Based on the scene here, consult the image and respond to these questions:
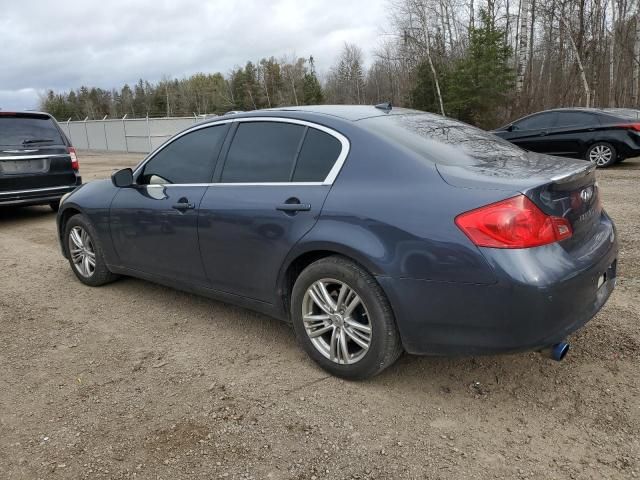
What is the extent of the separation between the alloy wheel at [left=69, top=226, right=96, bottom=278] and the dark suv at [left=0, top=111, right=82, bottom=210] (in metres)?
3.68

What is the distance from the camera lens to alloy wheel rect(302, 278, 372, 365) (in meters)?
3.00

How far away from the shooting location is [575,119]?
1180 centimetres

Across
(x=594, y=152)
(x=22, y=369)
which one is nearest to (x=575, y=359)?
(x=22, y=369)

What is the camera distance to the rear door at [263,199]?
10.4ft

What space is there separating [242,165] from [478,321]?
1916 millimetres

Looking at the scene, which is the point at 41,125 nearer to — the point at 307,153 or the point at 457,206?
the point at 307,153

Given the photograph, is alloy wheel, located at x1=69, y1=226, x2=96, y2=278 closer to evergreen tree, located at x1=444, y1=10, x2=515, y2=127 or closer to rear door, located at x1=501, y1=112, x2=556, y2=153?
rear door, located at x1=501, y1=112, x2=556, y2=153

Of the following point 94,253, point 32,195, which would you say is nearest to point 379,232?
point 94,253

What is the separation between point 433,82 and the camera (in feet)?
93.5

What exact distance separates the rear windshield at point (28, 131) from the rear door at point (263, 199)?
5892mm

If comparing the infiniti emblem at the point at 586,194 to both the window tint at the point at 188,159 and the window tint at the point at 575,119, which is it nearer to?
the window tint at the point at 188,159

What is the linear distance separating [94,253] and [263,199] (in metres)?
2.35

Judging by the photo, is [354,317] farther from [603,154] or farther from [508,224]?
[603,154]

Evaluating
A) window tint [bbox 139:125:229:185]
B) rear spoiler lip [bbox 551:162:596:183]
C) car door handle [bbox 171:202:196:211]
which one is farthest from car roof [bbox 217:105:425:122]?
rear spoiler lip [bbox 551:162:596:183]
